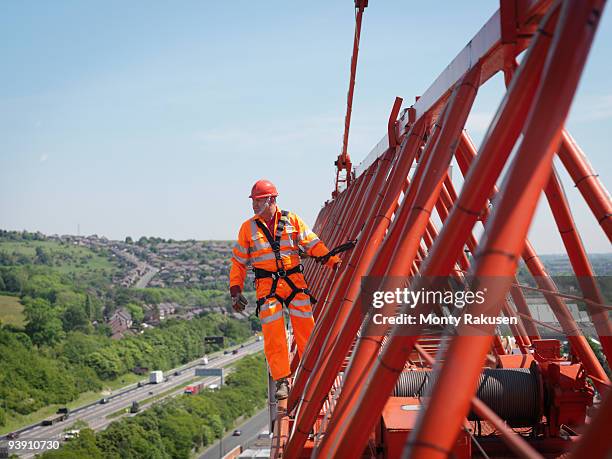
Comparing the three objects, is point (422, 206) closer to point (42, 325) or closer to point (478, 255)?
point (478, 255)

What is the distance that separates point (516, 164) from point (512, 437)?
40.9 inches

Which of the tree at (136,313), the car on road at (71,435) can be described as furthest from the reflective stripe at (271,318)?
the tree at (136,313)

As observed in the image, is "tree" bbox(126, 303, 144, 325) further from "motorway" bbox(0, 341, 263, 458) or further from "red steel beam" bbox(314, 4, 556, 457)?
"red steel beam" bbox(314, 4, 556, 457)

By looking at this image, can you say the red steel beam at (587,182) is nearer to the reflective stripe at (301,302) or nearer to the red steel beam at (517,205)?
the reflective stripe at (301,302)

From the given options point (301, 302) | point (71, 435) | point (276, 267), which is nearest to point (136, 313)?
point (71, 435)

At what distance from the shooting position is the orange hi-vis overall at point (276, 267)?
7.53m

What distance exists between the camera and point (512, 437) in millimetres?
2402

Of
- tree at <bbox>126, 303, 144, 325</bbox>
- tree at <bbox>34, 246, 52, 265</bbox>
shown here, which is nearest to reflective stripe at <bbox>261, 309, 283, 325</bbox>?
tree at <bbox>126, 303, 144, 325</bbox>

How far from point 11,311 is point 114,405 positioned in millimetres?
47992

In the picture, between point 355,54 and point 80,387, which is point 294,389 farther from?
point 80,387

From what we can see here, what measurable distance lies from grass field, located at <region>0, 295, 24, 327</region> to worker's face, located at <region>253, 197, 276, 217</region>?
112 metres

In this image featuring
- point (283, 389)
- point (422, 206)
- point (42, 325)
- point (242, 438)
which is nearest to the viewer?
point (422, 206)

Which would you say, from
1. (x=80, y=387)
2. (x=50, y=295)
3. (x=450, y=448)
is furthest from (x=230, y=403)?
(x=450, y=448)

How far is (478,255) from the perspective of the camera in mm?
2545
